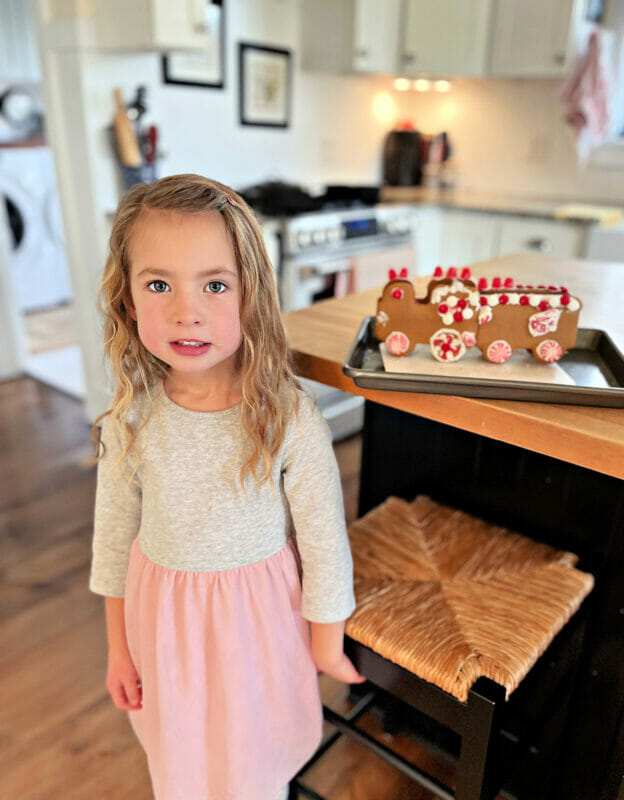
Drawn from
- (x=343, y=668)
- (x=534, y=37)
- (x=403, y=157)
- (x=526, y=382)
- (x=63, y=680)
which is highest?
(x=534, y=37)

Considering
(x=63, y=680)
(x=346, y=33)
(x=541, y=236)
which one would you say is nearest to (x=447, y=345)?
(x=63, y=680)

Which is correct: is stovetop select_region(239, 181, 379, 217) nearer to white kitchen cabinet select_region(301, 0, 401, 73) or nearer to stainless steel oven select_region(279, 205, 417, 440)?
stainless steel oven select_region(279, 205, 417, 440)

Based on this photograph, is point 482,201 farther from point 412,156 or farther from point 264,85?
point 264,85

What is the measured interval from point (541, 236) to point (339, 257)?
0.96 m

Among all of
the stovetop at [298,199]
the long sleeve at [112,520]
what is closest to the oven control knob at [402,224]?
the stovetop at [298,199]

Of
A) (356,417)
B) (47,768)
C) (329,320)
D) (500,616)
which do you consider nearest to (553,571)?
(500,616)

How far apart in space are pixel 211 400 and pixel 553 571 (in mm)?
584

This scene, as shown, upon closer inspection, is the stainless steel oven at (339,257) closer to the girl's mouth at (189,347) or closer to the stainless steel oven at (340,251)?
the stainless steel oven at (340,251)

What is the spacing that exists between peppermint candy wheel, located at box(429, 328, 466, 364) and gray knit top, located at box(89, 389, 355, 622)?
0.18 meters

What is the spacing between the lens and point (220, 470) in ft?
A: 2.83

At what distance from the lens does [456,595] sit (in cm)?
96

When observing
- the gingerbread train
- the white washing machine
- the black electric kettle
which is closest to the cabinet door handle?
the black electric kettle

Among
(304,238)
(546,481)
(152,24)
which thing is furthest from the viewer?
(304,238)

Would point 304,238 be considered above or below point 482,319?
below
